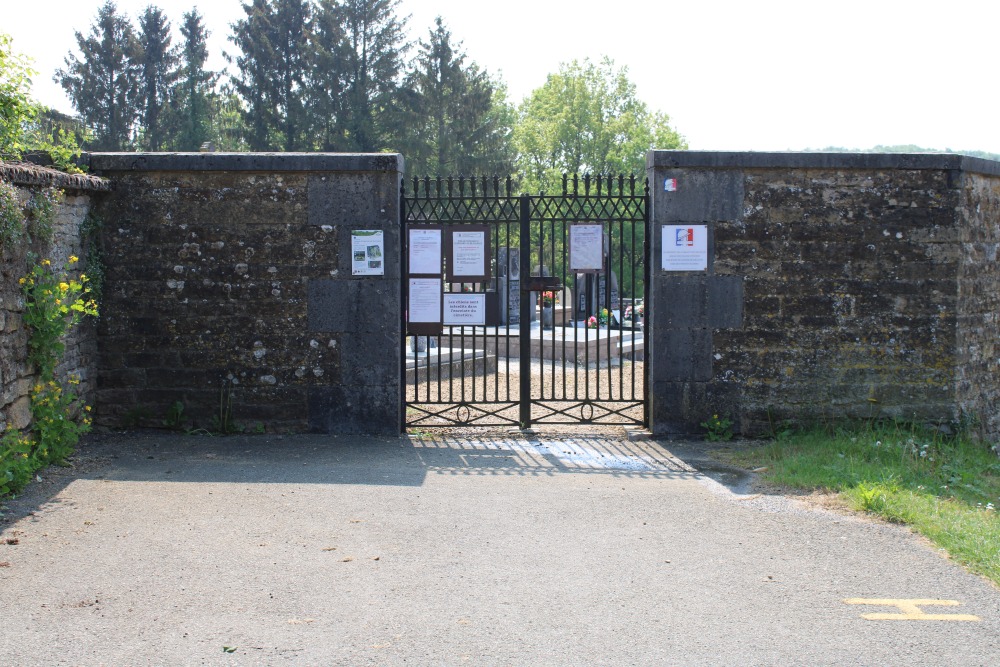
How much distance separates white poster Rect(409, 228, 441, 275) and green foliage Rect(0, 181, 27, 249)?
10.4ft

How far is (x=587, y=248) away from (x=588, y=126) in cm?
4150

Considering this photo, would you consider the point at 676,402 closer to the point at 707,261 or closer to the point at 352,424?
the point at 707,261

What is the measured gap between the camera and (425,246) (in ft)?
28.3

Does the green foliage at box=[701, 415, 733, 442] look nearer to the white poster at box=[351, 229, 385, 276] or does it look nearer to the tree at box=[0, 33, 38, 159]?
the white poster at box=[351, 229, 385, 276]

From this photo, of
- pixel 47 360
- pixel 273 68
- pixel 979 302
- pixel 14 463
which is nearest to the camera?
pixel 14 463

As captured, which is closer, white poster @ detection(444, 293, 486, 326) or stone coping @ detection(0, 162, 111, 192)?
stone coping @ detection(0, 162, 111, 192)

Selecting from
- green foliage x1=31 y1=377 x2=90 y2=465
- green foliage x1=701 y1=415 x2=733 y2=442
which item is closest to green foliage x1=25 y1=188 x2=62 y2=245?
green foliage x1=31 y1=377 x2=90 y2=465

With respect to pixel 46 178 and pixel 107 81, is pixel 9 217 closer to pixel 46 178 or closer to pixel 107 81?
pixel 46 178

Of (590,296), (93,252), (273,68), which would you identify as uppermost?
(273,68)

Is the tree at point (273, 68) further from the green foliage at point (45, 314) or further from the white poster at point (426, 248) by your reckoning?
the green foliage at point (45, 314)

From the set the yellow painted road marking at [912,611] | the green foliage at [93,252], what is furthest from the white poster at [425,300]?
the yellow painted road marking at [912,611]

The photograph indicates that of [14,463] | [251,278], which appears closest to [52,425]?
[14,463]

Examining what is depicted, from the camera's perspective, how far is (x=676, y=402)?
8547 millimetres

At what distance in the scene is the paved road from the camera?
4.07 meters
